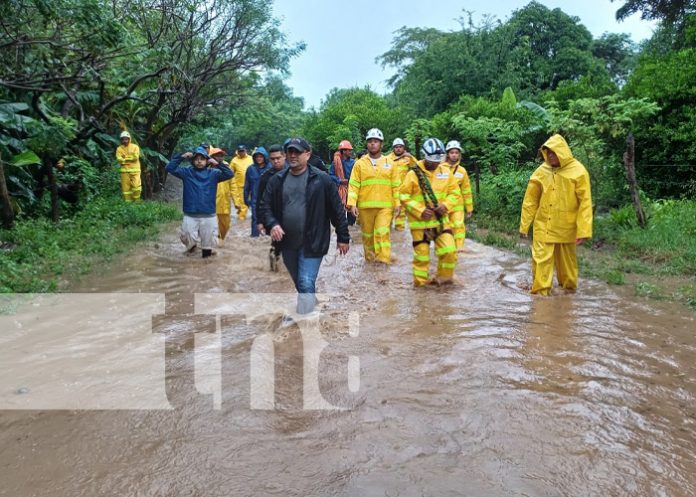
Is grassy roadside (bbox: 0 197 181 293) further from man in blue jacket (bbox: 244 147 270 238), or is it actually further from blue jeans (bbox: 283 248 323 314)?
blue jeans (bbox: 283 248 323 314)

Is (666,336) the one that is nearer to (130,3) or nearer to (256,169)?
(256,169)

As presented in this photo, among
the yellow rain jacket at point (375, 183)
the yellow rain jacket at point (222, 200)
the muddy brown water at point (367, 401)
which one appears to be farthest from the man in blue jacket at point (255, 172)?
the muddy brown water at point (367, 401)

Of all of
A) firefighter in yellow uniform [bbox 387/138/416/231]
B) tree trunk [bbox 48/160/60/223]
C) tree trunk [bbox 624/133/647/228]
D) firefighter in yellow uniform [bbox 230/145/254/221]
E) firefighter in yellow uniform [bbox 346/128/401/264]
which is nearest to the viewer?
firefighter in yellow uniform [bbox 387/138/416/231]

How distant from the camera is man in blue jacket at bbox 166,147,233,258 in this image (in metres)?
8.61

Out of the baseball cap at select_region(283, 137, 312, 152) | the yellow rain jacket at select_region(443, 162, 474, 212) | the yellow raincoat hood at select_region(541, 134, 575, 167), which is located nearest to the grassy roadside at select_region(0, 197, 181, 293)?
the baseball cap at select_region(283, 137, 312, 152)

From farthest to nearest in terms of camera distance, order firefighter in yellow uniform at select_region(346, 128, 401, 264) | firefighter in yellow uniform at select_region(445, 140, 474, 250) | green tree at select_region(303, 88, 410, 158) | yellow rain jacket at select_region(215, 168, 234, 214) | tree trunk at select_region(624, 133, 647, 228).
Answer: green tree at select_region(303, 88, 410, 158)
yellow rain jacket at select_region(215, 168, 234, 214)
tree trunk at select_region(624, 133, 647, 228)
firefighter in yellow uniform at select_region(346, 128, 401, 264)
firefighter in yellow uniform at select_region(445, 140, 474, 250)

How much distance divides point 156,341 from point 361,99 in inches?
1033

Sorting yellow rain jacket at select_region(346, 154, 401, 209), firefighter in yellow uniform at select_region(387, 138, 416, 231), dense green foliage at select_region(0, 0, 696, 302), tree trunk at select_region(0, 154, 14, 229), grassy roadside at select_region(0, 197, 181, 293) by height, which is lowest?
grassy roadside at select_region(0, 197, 181, 293)

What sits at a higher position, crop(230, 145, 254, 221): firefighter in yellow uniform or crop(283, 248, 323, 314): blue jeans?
crop(230, 145, 254, 221): firefighter in yellow uniform

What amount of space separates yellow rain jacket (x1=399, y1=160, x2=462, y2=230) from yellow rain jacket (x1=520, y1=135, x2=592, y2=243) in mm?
968

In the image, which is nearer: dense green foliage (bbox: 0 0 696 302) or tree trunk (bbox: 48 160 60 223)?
dense green foliage (bbox: 0 0 696 302)

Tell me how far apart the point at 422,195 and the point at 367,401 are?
356 centimetres

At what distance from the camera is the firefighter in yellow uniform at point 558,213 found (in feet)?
20.3

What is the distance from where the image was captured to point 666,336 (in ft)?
16.9
